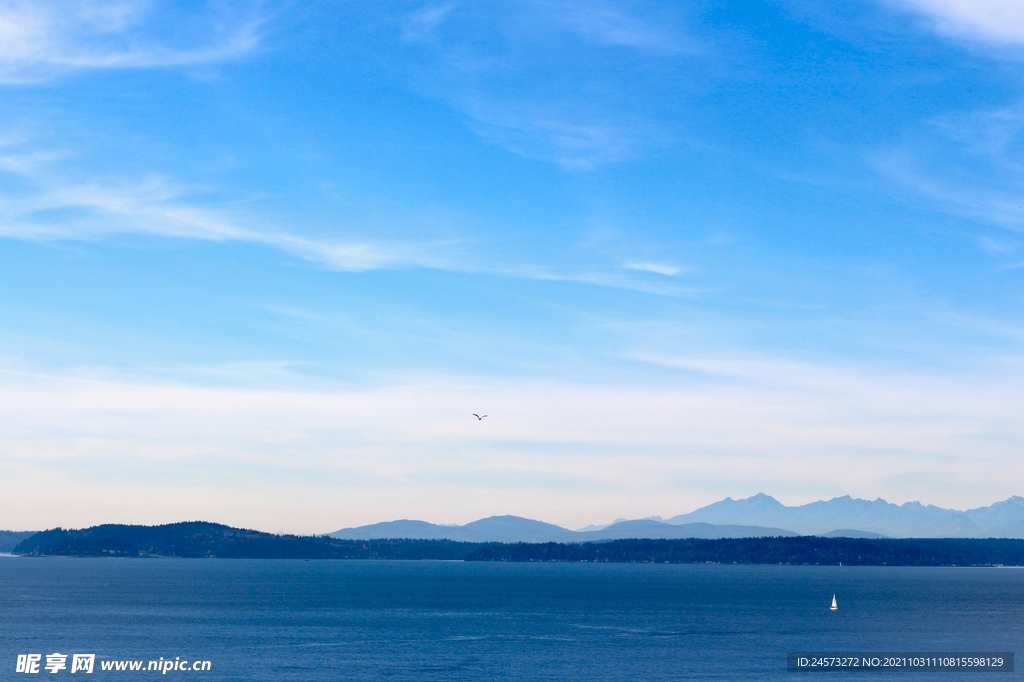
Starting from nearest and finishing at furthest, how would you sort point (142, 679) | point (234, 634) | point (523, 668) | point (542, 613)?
point (142, 679) < point (523, 668) < point (234, 634) < point (542, 613)

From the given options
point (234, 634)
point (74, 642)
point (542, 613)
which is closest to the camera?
point (74, 642)

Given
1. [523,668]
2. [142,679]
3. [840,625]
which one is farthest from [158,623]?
[840,625]

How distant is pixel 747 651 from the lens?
447ft

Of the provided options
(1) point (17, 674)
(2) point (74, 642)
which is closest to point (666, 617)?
(2) point (74, 642)

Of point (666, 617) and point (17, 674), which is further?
point (666, 617)

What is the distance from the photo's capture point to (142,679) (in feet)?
355

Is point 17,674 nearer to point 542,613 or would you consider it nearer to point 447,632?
point 447,632

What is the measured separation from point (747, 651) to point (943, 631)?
4783 cm

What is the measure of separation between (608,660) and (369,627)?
52630 mm

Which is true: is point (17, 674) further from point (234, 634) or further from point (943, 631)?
point (943, 631)

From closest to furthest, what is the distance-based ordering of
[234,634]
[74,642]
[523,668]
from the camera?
[523,668], [74,642], [234,634]

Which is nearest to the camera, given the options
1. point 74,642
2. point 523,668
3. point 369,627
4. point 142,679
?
point 142,679

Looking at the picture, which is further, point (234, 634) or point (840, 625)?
point (840, 625)

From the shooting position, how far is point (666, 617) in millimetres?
188500
